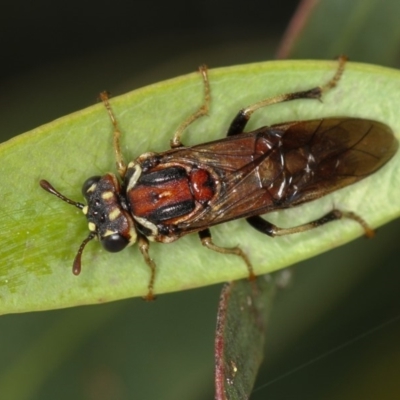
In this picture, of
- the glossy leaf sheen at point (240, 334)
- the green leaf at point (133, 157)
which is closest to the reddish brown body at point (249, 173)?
the green leaf at point (133, 157)

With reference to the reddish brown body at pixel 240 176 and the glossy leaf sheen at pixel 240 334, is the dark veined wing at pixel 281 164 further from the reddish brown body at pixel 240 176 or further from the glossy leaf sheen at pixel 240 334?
the glossy leaf sheen at pixel 240 334

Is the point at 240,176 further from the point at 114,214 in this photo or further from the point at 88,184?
the point at 88,184

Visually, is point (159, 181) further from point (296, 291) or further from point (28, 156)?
point (296, 291)

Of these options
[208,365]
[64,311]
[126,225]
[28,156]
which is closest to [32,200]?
A: [28,156]

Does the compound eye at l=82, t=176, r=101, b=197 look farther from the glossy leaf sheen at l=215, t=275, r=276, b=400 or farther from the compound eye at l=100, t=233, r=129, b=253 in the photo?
the glossy leaf sheen at l=215, t=275, r=276, b=400

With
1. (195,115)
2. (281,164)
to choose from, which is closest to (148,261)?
(195,115)

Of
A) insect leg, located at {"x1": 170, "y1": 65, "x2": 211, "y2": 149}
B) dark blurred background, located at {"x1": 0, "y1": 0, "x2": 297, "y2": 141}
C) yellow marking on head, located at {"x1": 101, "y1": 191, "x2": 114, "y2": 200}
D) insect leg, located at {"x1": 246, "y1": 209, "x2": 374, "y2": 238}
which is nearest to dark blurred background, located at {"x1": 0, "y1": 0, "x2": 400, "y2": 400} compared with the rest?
dark blurred background, located at {"x1": 0, "y1": 0, "x2": 297, "y2": 141}
